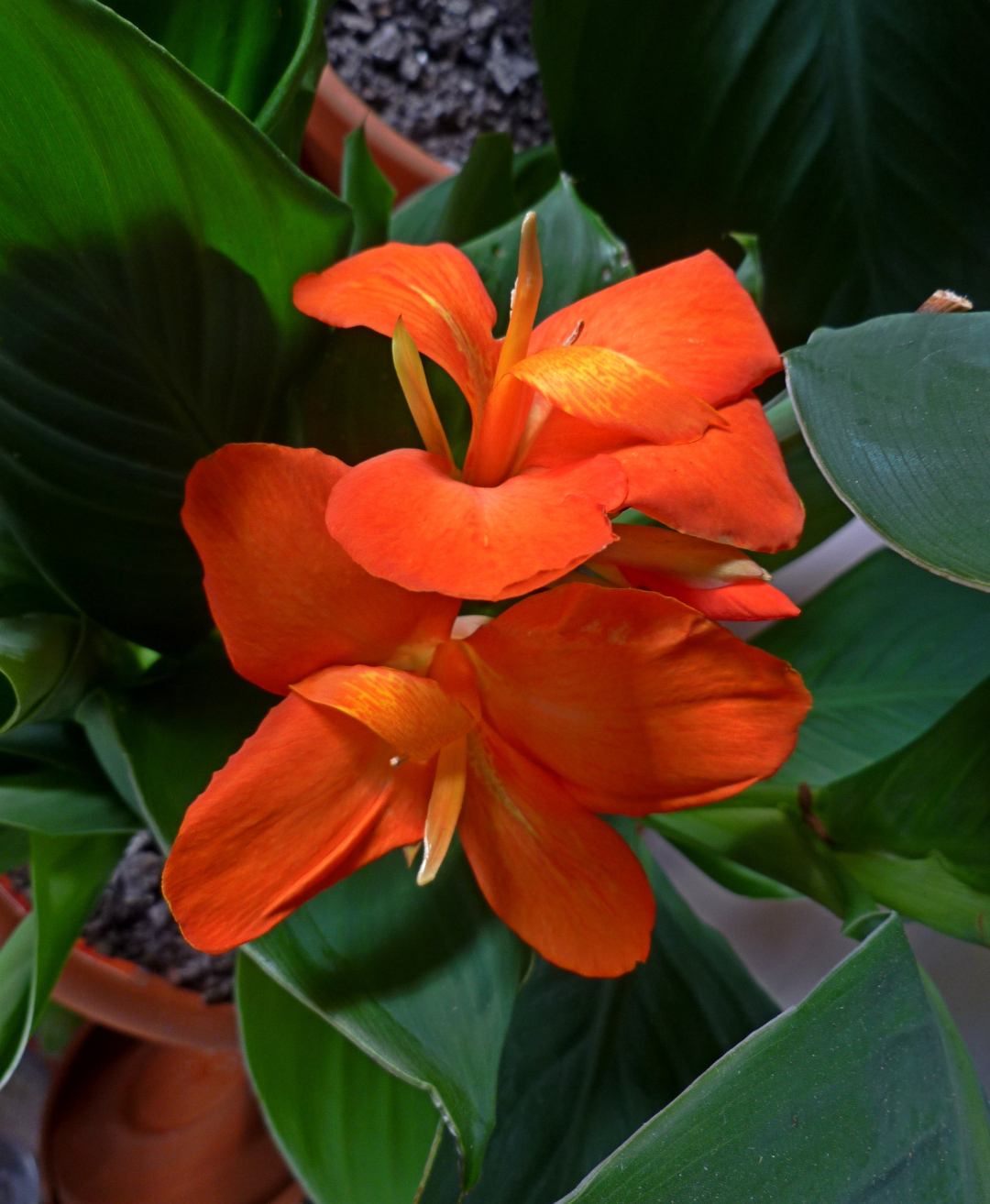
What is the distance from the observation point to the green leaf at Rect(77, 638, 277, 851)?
294 mm

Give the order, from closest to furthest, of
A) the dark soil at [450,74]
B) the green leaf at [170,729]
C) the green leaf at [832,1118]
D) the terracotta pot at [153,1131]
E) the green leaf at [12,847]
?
1. the green leaf at [832,1118]
2. the green leaf at [170,729]
3. the green leaf at [12,847]
4. the terracotta pot at [153,1131]
5. the dark soil at [450,74]

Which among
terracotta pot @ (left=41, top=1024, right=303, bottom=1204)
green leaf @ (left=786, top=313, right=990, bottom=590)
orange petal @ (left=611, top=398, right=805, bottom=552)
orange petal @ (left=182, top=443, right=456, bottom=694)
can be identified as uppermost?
green leaf @ (left=786, top=313, right=990, bottom=590)

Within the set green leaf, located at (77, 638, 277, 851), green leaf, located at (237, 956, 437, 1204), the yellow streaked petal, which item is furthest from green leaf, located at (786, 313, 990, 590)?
green leaf, located at (237, 956, 437, 1204)

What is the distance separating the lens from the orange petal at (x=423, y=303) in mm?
253

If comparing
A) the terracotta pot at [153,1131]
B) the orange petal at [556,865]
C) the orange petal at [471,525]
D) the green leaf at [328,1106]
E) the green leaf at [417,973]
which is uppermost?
the orange petal at [471,525]

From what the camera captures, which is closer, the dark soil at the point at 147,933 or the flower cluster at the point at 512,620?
the flower cluster at the point at 512,620

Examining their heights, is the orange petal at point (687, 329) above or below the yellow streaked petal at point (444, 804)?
above

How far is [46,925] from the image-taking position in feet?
1.24

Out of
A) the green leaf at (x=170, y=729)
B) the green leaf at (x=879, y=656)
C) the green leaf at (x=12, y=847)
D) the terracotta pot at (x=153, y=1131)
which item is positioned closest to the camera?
the green leaf at (x=170, y=729)

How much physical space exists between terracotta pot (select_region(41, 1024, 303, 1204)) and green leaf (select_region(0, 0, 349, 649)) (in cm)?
48

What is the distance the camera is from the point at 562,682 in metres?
0.23

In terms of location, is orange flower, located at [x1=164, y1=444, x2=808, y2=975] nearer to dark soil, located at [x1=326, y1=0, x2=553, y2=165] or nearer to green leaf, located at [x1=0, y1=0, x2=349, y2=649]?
green leaf, located at [x1=0, y1=0, x2=349, y2=649]

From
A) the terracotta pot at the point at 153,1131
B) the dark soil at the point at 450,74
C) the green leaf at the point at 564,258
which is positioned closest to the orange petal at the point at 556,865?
the green leaf at the point at 564,258

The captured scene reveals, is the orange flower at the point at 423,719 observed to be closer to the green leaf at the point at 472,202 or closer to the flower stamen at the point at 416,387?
the flower stamen at the point at 416,387
